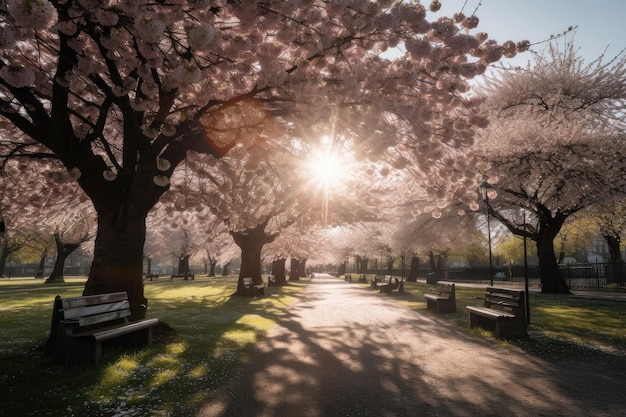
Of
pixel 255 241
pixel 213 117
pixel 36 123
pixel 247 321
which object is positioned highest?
pixel 213 117

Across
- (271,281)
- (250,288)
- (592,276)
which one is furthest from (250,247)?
(592,276)

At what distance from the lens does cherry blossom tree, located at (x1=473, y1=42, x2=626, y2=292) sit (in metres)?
15.0

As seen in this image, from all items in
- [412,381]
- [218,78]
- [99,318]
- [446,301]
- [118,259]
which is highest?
[218,78]

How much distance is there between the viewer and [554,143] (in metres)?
14.7

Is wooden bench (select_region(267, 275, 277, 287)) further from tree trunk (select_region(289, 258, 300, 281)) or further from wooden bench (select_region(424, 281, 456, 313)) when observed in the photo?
wooden bench (select_region(424, 281, 456, 313))

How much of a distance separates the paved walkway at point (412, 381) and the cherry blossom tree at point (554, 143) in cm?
561

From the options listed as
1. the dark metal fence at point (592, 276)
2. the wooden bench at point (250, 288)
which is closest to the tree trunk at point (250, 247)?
the wooden bench at point (250, 288)

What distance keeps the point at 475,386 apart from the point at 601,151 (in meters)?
14.4

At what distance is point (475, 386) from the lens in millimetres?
5035

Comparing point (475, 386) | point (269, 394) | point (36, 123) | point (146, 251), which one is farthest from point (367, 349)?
point (146, 251)

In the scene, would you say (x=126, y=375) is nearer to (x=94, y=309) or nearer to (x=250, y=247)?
(x=94, y=309)

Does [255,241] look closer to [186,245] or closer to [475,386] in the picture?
[475,386]

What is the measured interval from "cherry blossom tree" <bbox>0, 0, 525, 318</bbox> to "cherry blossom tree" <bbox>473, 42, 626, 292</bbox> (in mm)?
3987

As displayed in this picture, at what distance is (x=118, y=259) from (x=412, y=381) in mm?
5901
